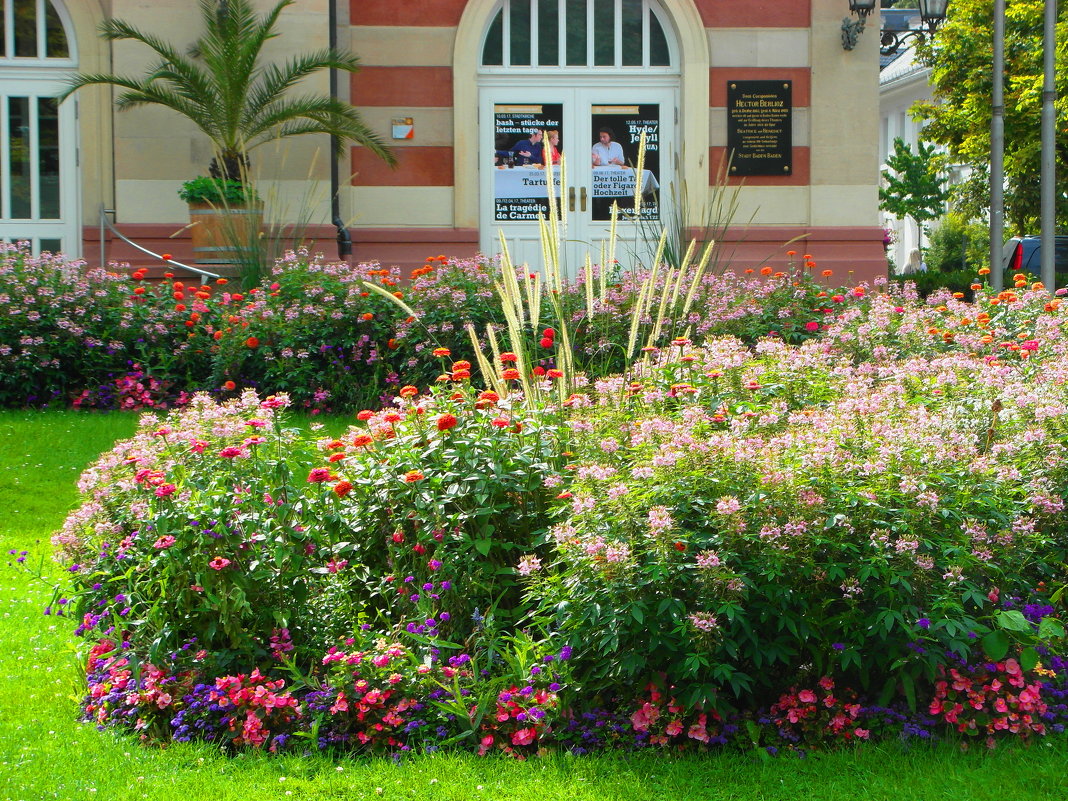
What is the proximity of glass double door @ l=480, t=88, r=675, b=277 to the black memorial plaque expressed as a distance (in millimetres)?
734

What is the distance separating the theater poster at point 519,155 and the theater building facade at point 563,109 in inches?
1.4

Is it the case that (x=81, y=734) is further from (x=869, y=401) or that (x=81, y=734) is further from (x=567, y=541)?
(x=869, y=401)

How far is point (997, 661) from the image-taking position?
3.69 m

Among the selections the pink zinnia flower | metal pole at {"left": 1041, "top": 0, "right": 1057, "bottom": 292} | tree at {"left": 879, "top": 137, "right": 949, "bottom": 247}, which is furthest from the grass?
tree at {"left": 879, "top": 137, "right": 949, "bottom": 247}

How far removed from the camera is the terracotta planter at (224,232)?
11008mm

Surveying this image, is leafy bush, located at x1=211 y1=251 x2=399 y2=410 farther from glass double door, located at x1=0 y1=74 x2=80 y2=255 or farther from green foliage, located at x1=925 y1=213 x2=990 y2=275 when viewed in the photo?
green foliage, located at x1=925 y1=213 x2=990 y2=275

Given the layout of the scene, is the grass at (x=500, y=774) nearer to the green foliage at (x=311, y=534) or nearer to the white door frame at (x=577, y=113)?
the green foliage at (x=311, y=534)

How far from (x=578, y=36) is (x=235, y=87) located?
4252 millimetres

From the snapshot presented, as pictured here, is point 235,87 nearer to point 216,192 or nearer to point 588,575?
point 216,192

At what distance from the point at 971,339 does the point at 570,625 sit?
3345 millimetres

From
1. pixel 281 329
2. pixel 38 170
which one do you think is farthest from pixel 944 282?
pixel 281 329

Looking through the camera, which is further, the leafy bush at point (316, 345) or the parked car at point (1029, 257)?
the parked car at point (1029, 257)

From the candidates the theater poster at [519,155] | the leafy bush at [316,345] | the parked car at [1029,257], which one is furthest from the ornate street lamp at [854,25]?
the parked car at [1029,257]

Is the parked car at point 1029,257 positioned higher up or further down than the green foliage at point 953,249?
further down
